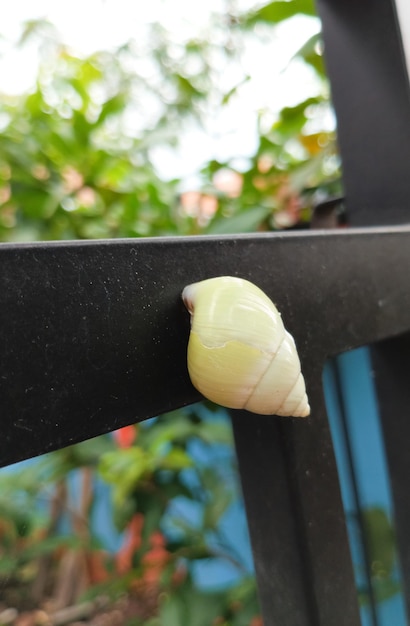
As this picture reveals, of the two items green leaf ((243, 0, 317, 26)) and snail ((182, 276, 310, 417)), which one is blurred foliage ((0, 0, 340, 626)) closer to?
green leaf ((243, 0, 317, 26))

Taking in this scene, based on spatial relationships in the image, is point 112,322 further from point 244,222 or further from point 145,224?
point 145,224

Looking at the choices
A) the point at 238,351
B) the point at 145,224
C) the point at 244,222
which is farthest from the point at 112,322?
the point at 145,224

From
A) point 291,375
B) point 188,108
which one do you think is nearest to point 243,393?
point 291,375

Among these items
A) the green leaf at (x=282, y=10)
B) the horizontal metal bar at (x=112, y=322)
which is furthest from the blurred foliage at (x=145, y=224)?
the horizontal metal bar at (x=112, y=322)

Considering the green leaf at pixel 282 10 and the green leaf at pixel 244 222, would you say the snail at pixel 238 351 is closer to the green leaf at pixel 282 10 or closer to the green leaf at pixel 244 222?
the green leaf at pixel 244 222

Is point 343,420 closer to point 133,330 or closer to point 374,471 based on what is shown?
point 374,471

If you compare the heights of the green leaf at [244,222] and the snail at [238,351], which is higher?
the green leaf at [244,222]

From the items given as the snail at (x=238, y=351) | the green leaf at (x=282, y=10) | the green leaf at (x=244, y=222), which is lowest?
the snail at (x=238, y=351)
